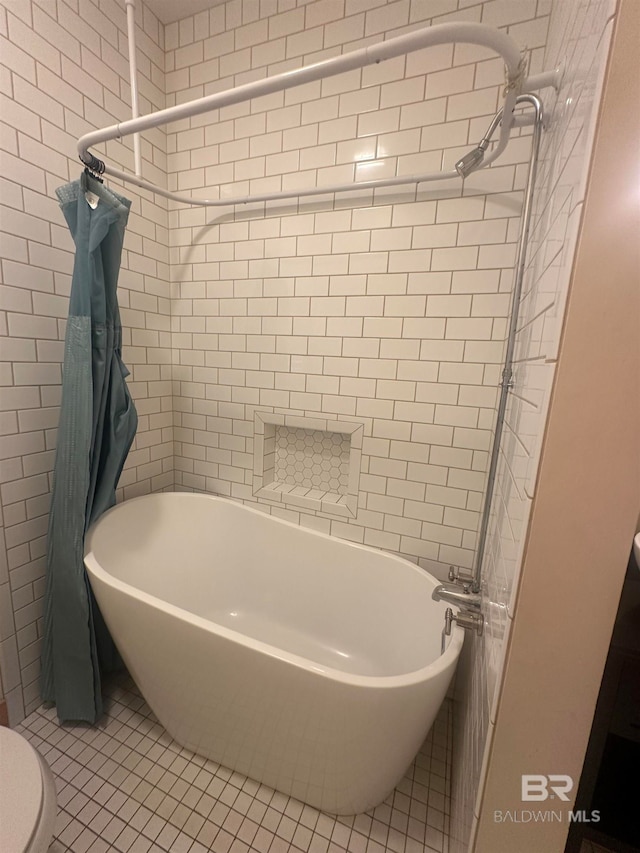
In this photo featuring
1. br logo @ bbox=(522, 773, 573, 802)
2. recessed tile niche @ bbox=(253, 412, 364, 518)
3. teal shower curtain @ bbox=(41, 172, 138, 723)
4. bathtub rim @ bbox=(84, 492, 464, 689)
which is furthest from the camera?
recessed tile niche @ bbox=(253, 412, 364, 518)

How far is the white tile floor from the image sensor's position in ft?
3.26

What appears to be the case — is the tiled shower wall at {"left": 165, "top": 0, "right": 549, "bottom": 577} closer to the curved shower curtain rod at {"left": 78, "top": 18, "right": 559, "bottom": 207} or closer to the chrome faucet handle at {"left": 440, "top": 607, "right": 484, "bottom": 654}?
the curved shower curtain rod at {"left": 78, "top": 18, "right": 559, "bottom": 207}

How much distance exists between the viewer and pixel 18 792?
A: 74 centimetres

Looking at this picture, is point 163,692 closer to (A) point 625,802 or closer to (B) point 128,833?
(B) point 128,833

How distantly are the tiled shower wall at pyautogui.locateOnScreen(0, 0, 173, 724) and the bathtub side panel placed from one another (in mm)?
465

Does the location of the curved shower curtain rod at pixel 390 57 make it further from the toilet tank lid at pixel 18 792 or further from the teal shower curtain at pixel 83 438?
the toilet tank lid at pixel 18 792

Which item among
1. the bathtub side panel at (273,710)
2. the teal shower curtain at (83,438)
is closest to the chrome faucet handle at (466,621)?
the bathtub side panel at (273,710)

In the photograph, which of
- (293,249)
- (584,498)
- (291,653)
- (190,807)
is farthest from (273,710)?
(293,249)

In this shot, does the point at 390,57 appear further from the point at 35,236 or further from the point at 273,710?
the point at 273,710

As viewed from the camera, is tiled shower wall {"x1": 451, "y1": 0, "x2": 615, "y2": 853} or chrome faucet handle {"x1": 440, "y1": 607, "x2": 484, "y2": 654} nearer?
tiled shower wall {"x1": 451, "y1": 0, "x2": 615, "y2": 853}

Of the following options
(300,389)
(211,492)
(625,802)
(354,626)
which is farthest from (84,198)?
(625,802)

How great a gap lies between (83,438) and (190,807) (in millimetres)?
1241

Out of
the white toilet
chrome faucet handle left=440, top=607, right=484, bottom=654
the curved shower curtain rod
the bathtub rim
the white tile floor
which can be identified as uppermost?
the curved shower curtain rod

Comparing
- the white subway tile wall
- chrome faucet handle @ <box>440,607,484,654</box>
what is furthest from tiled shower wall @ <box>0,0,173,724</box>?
chrome faucet handle @ <box>440,607,484,654</box>
